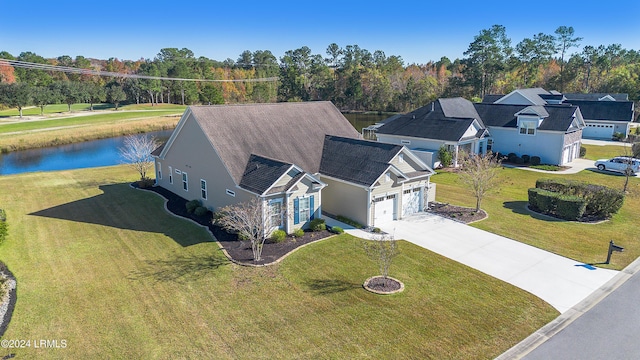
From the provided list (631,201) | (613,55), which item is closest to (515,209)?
(631,201)

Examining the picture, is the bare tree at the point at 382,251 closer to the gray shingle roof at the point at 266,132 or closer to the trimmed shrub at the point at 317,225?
the trimmed shrub at the point at 317,225

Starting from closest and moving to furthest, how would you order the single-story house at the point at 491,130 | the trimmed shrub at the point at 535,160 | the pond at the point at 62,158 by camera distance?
the single-story house at the point at 491,130, the trimmed shrub at the point at 535,160, the pond at the point at 62,158

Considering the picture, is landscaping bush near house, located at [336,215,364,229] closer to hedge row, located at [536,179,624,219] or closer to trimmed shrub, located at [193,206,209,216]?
trimmed shrub, located at [193,206,209,216]

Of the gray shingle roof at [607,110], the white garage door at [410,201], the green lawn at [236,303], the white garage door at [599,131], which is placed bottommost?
the green lawn at [236,303]

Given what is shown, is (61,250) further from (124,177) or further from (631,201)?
(631,201)

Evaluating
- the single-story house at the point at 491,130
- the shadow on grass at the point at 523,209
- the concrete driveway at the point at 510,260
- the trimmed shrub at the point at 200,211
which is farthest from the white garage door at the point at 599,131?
the trimmed shrub at the point at 200,211
